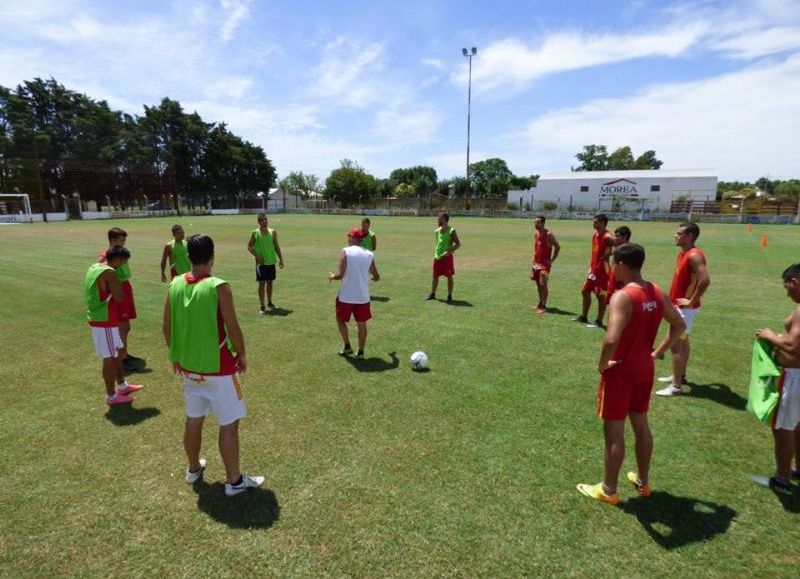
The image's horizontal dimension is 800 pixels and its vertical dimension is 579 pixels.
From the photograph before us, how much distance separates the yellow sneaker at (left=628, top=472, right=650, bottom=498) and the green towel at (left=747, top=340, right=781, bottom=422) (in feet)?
3.68

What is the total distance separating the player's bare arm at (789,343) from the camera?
361cm

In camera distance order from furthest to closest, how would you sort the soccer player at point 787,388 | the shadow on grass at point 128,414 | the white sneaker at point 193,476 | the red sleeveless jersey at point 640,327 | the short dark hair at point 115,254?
the short dark hair at point 115,254, the shadow on grass at point 128,414, the white sneaker at point 193,476, the soccer player at point 787,388, the red sleeveless jersey at point 640,327

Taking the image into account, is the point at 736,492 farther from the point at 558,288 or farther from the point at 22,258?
the point at 22,258

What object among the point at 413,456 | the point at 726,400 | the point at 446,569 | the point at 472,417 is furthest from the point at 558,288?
the point at 446,569

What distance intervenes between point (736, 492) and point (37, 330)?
11.6m

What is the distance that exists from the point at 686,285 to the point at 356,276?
15.1 ft

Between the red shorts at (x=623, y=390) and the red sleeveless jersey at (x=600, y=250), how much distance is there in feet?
18.5

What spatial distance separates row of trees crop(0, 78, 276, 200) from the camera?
182 ft

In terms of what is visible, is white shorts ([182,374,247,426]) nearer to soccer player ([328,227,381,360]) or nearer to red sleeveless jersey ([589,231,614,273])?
soccer player ([328,227,381,360])

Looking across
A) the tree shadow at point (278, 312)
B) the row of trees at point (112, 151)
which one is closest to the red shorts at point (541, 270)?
the tree shadow at point (278, 312)

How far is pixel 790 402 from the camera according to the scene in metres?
3.73

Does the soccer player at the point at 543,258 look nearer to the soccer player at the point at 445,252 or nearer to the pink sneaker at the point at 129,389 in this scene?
the soccer player at the point at 445,252

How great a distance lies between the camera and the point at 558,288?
13.1 meters

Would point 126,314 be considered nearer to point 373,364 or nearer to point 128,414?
point 128,414
